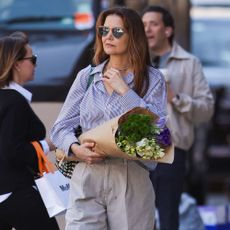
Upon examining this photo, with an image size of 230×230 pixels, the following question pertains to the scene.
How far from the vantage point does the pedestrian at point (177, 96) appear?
6254 millimetres

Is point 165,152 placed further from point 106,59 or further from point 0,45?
point 0,45

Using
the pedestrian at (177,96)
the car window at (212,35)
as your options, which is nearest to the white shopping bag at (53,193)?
the pedestrian at (177,96)

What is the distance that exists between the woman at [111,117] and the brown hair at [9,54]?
0.57m

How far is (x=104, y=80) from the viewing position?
182 inches

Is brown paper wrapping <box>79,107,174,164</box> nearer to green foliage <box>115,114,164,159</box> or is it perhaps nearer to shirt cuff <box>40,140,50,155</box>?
green foliage <box>115,114,164,159</box>

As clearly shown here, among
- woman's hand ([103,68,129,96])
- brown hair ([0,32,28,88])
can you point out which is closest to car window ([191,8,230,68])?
brown hair ([0,32,28,88])

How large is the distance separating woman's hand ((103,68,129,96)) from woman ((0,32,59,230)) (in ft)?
2.10

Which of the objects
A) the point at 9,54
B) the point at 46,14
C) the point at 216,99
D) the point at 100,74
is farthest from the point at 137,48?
the point at 216,99

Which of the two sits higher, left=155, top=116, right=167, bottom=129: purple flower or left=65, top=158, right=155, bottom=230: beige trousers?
left=155, top=116, right=167, bottom=129: purple flower

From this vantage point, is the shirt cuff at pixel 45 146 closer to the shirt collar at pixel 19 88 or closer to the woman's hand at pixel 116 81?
the shirt collar at pixel 19 88

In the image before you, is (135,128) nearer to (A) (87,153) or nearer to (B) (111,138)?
(B) (111,138)

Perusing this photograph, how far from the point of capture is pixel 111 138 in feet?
14.4

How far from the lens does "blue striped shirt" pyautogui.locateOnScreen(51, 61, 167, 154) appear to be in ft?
15.0

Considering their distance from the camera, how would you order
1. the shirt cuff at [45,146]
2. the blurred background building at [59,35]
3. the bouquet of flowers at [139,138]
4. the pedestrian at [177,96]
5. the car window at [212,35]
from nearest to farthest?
the bouquet of flowers at [139,138], the shirt cuff at [45,146], the pedestrian at [177,96], the blurred background building at [59,35], the car window at [212,35]
